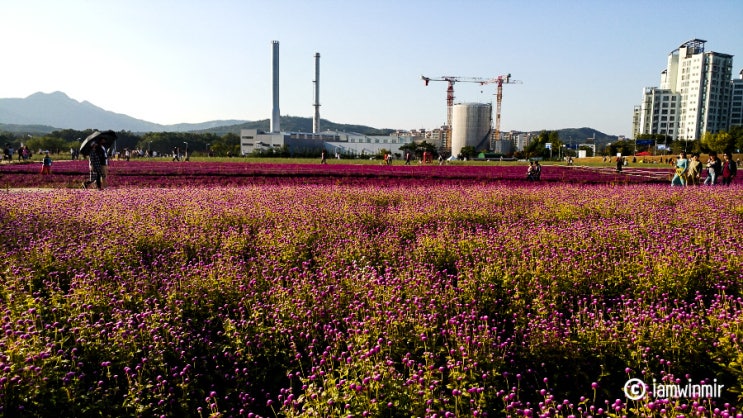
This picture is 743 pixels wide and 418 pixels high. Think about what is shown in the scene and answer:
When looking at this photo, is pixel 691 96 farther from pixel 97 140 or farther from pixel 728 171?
pixel 97 140

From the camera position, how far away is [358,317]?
171 inches

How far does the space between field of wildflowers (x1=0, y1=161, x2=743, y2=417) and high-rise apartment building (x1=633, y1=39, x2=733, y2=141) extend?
157 m

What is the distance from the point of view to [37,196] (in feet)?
36.8

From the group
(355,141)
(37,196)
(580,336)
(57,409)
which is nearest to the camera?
(57,409)

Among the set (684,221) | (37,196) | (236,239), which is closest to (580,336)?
(236,239)

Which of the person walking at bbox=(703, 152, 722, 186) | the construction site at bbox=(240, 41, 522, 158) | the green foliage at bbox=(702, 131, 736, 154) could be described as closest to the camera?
the person walking at bbox=(703, 152, 722, 186)

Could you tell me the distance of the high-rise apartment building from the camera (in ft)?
460

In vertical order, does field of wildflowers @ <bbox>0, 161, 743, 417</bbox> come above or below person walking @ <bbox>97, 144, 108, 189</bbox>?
below

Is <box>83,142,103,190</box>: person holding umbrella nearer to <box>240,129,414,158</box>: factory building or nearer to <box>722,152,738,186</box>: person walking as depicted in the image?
<box>722,152,738,186</box>: person walking

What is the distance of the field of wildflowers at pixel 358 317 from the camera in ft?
9.70

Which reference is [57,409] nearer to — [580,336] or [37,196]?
[580,336]

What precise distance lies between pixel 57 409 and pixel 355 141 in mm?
152611

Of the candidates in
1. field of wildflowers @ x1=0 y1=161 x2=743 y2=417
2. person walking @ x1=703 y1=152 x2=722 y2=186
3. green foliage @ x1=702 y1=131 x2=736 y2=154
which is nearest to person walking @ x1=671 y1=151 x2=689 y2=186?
person walking @ x1=703 y1=152 x2=722 y2=186

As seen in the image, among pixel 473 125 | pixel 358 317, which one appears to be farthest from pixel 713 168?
pixel 473 125
